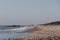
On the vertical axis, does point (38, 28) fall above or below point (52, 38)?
below

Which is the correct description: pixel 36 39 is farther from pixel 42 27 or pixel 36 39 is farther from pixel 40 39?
pixel 42 27

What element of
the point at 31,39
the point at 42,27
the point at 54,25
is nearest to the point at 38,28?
the point at 42,27

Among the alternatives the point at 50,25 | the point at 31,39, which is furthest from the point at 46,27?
the point at 31,39

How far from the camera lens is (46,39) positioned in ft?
28.9

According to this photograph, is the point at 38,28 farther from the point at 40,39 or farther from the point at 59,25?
the point at 40,39

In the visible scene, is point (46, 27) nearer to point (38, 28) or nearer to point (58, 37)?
point (38, 28)

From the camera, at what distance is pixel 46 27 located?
47.9 ft

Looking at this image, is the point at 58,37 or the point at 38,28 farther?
the point at 38,28

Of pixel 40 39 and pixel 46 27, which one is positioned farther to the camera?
pixel 46 27

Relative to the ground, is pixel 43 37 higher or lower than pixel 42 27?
higher

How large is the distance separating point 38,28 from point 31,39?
5.40 metres

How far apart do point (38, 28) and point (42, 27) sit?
1.29 ft

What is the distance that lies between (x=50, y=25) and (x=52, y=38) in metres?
5.88

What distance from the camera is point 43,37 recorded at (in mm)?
9109
